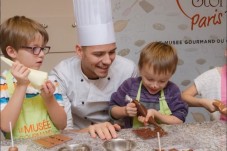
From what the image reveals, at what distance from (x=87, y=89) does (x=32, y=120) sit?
37cm

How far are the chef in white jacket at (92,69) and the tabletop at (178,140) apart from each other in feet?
0.87

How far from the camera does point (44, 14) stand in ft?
6.79

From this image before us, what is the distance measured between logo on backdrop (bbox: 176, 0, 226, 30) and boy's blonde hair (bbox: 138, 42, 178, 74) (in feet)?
0.73

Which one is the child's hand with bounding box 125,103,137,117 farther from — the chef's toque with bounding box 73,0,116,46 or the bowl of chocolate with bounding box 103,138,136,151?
the chef's toque with bounding box 73,0,116,46

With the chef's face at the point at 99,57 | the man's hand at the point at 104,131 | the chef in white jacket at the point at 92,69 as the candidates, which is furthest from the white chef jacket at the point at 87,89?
the man's hand at the point at 104,131

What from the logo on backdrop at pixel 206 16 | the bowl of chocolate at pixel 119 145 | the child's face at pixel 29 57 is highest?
the logo on backdrop at pixel 206 16

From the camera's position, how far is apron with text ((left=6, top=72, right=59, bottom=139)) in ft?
3.48

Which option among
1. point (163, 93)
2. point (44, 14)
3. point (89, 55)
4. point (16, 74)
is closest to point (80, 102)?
point (89, 55)

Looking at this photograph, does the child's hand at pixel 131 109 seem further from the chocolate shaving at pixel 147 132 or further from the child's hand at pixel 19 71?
the child's hand at pixel 19 71

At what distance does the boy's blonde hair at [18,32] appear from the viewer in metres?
1.09

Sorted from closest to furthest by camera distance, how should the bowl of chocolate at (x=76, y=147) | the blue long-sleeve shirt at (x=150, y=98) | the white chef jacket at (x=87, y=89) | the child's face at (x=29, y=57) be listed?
the bowl of chocolate at (x=76, y=147)
the child's face at (x=29, y=57)
the blue long-sleeve shirt at (x=150, y=98)
the white chef jacket at (x=87, y=89)

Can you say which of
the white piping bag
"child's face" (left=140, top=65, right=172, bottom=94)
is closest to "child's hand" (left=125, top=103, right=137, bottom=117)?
"child's face" (left=140, top=65, right=172, bottom=94)

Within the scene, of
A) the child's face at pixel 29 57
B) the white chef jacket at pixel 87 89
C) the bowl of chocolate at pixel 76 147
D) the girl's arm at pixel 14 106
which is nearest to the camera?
the bowl of chocolate at pixel 76 147

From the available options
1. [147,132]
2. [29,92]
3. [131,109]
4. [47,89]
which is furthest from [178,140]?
[29,92]
